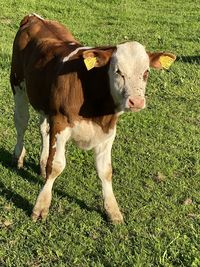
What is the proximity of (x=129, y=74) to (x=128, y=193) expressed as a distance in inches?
66.2

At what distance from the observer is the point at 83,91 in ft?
14.6

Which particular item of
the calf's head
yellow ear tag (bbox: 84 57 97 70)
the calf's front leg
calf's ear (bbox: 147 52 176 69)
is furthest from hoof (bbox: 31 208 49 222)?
calf's ear (bbox: 147 52 176 69)

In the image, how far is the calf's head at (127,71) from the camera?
3.99m

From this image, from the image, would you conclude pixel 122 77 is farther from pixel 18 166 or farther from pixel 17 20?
pixel 17 20

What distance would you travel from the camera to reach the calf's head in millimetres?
3994

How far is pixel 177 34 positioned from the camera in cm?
1185

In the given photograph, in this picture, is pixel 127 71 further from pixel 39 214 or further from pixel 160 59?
pixel 39 214

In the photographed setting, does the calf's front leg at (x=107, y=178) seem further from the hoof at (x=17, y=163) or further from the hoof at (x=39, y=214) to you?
the hoof at (x=17, y=163)

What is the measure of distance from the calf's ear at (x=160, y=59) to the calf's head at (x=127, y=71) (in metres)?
0.06

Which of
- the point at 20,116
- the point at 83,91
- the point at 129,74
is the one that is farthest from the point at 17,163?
the point at 129,74

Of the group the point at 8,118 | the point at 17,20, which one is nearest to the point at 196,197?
the point at 8,118

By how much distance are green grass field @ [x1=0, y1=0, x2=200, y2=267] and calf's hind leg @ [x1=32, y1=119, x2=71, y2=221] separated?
13 centimetres

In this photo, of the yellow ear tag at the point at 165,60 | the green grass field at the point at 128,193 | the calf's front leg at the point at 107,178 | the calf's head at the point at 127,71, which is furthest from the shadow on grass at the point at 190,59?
the calf's head at the point at 127,71

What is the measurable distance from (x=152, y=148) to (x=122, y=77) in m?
2.37
